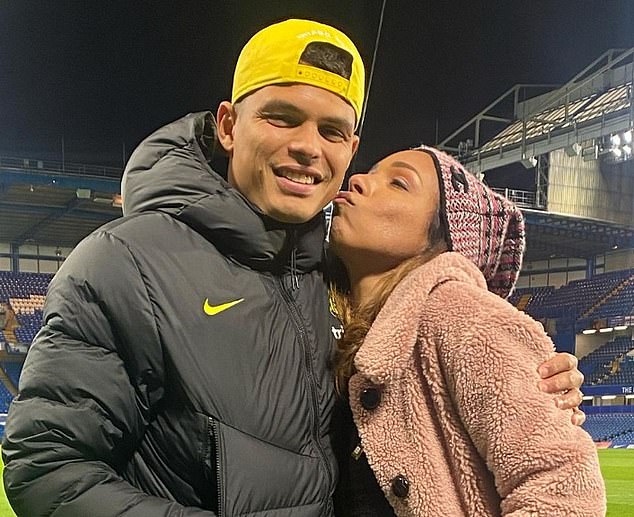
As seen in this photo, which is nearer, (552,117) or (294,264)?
(294,264)

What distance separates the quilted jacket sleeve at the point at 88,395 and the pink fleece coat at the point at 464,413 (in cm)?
29

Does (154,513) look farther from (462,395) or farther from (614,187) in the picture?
(614,187)

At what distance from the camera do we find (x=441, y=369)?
0.89 m

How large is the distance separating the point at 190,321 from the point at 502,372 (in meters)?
0.40

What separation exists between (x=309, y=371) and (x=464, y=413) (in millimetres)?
218

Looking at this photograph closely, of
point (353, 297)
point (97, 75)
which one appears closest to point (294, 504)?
point (353, 297)

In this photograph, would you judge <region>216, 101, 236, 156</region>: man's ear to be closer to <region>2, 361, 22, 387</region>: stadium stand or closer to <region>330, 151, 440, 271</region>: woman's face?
<region>330, 151, 440, 271</region>: woman's face

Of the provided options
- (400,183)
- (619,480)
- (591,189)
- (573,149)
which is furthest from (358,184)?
(591,189)

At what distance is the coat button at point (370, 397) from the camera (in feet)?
3.01

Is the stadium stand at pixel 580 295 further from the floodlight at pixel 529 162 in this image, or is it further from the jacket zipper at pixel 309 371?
the jacket zipper at pixel 309 371

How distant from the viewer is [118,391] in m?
0.76

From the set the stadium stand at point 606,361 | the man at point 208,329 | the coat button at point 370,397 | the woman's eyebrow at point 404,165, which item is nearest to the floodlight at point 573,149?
the stadium stand at point 606,361

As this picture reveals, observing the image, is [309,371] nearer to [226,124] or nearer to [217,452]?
[217,452]

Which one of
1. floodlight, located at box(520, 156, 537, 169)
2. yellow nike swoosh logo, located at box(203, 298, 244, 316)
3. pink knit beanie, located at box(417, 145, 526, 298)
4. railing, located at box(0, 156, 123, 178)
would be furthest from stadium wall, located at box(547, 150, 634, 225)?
yellow nike swoosh logo, located at box(203, 298, 244, 316)
